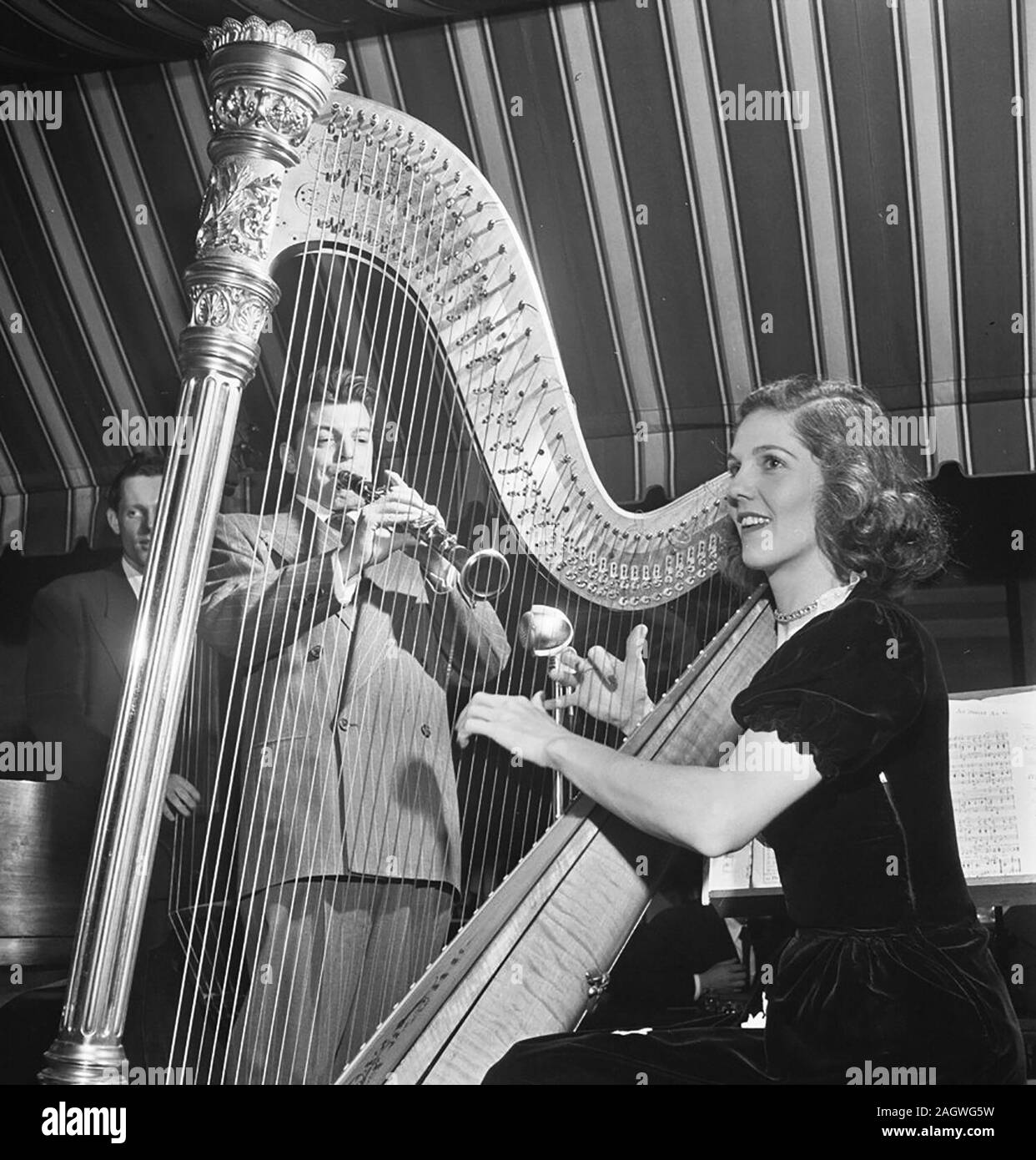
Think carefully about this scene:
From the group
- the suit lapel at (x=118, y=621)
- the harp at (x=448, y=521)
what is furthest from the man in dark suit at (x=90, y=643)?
the harp at (x=448, y=521)

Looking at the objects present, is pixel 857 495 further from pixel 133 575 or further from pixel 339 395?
pixel 133 575

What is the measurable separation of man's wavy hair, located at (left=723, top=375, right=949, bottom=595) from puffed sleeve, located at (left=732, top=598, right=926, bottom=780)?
0.16m

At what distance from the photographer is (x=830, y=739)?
1.66 m

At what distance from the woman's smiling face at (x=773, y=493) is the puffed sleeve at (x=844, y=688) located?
0.18 meters

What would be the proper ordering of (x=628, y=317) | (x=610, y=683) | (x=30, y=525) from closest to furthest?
(x=610, y=683) → (x=628, y=317) → (x=30, y=525)

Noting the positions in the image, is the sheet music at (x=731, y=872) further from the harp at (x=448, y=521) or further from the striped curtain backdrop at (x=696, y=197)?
the striped curtain backdrop at (x=696, y=197)

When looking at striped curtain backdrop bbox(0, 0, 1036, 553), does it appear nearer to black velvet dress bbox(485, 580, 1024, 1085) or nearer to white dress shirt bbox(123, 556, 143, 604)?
white dress shirt bbox(123, 556, 143, 604)

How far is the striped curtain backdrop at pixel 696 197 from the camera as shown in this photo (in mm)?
2701

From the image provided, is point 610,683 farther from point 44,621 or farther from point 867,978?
point 44,621

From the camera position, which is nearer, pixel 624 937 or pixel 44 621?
pixel 624 937

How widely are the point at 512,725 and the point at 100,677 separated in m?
1.19

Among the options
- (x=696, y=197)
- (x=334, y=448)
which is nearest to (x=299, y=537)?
(x=334, y=448)
